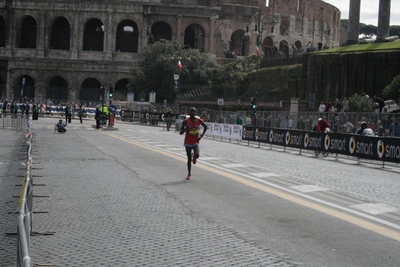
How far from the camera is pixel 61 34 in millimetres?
90812

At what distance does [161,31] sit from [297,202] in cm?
8001

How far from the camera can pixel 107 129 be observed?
4809cm

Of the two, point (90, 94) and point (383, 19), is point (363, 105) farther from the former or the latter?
point (90, 94)

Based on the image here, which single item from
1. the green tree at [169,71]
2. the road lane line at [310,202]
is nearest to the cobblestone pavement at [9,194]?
the road lane line at [310,202]

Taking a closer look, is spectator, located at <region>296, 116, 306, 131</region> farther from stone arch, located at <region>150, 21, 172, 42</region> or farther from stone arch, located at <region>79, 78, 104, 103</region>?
stone arch, located at <region>150, 21, 172, 42</region>

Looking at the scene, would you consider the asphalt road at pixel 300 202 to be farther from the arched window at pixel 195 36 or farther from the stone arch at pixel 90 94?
the arched window at pixel 195 36

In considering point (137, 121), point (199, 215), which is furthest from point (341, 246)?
point (137, 121)

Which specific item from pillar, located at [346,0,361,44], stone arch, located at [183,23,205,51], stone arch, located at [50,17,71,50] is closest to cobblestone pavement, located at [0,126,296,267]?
pillar, located at [346,0,361,44]

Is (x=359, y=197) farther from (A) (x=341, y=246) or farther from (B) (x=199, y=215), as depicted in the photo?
(A) (x=341, y=246)

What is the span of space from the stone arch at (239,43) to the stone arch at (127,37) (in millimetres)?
14634

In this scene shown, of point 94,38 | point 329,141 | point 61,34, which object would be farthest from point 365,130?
point 61,34

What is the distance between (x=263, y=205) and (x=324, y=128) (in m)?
17.0

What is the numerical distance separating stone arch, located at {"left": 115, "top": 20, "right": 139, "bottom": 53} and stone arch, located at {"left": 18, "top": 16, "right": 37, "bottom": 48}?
11.7 metres

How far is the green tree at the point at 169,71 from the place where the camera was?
74.2m
